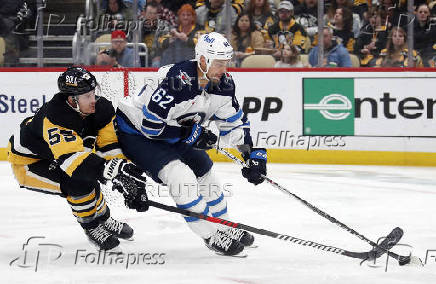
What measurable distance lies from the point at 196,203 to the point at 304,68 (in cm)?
424

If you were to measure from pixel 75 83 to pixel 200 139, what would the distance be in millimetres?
723

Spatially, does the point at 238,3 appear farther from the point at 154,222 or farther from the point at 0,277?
the point at 0,277

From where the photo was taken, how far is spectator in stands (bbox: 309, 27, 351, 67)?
7.60m

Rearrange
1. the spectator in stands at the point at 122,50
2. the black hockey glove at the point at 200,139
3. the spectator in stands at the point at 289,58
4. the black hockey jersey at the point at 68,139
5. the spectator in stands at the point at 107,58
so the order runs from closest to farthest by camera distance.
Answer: the black hockey jersey at the point at 68,139
the black hockey glove at the point at 200,139
the spectator in stands at the point at 289,58
the spectator in stands at the point at 122,50
the spectator in stands at the point at 107,58

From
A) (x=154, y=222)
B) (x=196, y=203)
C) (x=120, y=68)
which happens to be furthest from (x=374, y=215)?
(x=120, y=68)

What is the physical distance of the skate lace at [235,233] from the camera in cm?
419

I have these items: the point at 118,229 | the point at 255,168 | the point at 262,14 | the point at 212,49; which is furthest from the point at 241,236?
the point at 262,14

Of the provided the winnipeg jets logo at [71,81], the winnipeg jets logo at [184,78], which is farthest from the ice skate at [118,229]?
the winnipeg jets logo at [184,78]

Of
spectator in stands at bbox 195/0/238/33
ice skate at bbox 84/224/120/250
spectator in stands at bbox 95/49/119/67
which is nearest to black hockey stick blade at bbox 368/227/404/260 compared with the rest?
ice skate at bbox 84/224/120/250

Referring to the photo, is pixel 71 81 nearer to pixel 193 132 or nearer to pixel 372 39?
pixel 193 132

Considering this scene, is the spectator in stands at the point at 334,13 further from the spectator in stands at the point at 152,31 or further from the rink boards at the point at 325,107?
the spectator in stands at the point at 152,31

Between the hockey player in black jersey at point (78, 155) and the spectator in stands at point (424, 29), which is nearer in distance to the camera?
the hockey player in black jersey at point (78, 155)

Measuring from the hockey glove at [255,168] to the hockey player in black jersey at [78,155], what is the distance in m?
0.60

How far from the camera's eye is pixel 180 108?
3879 millimetres
